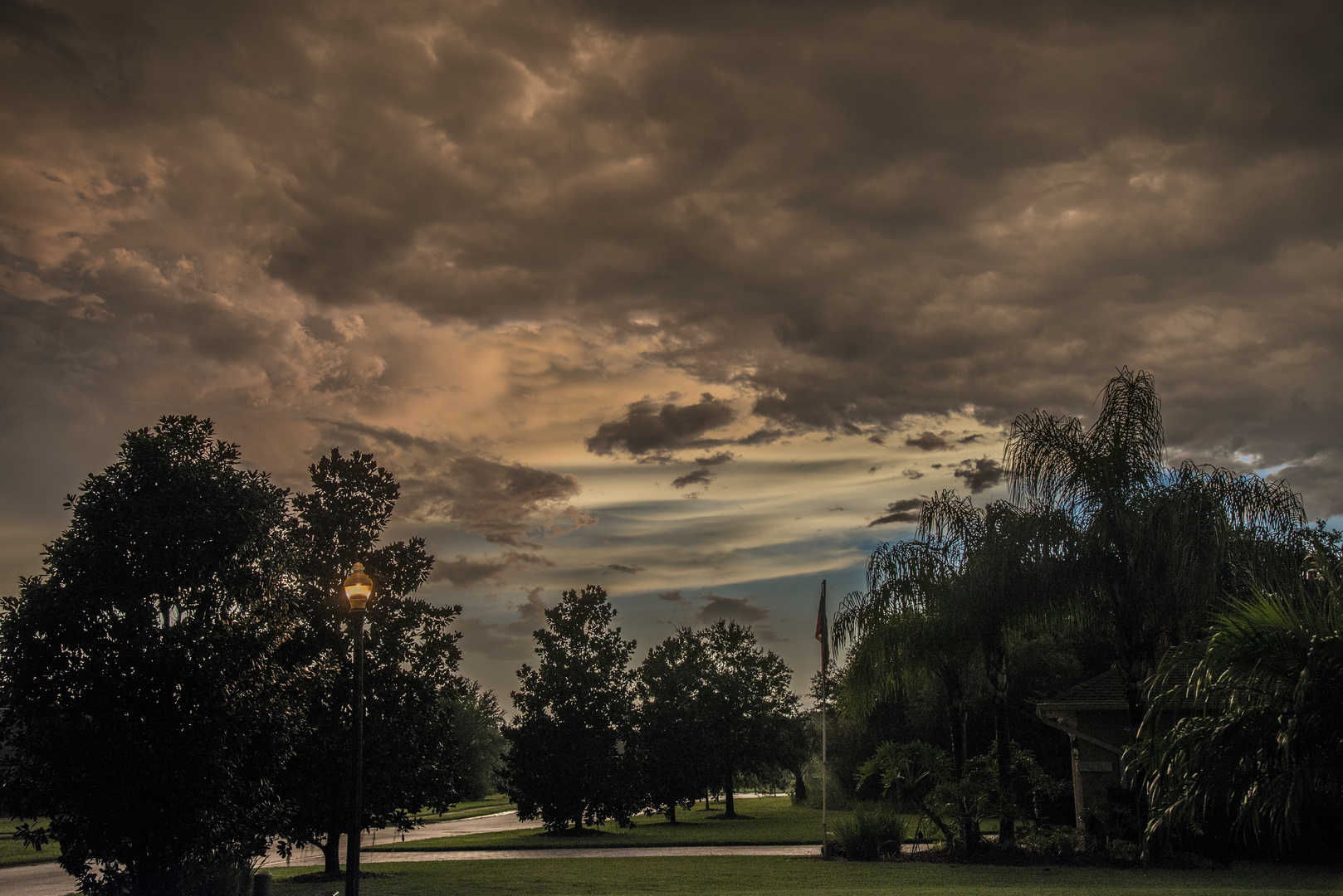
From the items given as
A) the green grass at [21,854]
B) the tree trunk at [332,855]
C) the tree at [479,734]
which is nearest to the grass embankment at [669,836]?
the tree trunk at [332,855]

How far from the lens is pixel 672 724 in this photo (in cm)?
4712

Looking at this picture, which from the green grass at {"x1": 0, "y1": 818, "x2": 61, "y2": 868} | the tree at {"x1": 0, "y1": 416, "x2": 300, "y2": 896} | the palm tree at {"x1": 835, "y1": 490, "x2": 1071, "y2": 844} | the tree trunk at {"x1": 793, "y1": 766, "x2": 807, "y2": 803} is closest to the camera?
the tree at {"x1": 0, "y1": 416, "x2": 300, "y2": 896}

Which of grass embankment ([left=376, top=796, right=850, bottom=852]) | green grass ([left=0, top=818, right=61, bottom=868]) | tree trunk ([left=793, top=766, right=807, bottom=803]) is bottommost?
tree trunk ([left=793, top=766, right=807, bottom=803])

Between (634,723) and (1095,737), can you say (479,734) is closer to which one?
(634,723)

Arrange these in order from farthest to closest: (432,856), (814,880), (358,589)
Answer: (432,856)
(814,880)
(358,589)

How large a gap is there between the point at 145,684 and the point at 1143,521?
19138mm


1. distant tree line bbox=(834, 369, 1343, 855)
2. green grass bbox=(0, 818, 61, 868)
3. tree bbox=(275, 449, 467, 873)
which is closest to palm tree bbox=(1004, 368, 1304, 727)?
distant tree line bbox=(834, 369, 1343, 855)

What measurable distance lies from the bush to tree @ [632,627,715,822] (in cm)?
2065

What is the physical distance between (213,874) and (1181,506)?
19.7 meters

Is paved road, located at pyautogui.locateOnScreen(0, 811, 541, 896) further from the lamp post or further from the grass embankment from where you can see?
the lamp post

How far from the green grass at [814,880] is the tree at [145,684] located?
14.7ft

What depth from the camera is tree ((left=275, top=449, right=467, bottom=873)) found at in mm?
22641

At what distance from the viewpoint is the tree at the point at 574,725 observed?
38844mm

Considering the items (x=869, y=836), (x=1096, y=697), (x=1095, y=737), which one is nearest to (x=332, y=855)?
(x=869, y=836)
